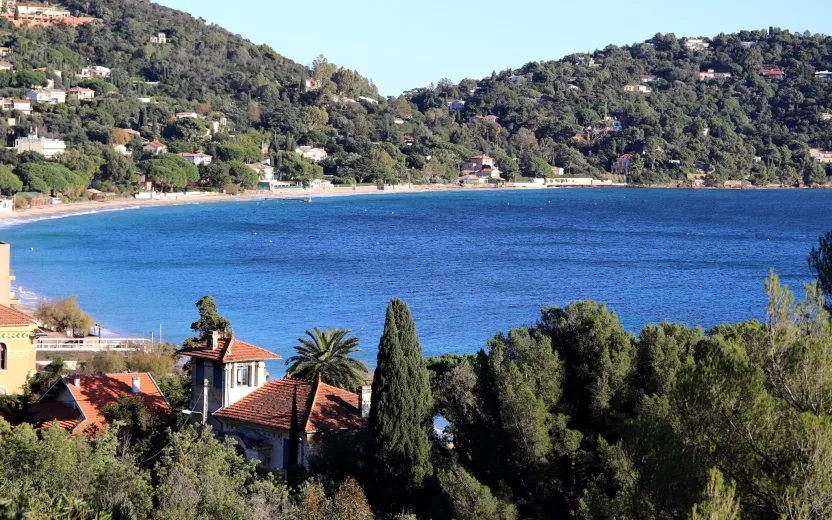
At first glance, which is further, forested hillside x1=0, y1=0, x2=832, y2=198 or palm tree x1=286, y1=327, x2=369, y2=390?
forested hillside x1=0, y1=0, x2=832, y2=198

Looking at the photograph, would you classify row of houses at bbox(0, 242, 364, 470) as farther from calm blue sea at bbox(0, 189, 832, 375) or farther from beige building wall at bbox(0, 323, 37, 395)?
calm blue sea at bbox(0, 189, 832, 375)

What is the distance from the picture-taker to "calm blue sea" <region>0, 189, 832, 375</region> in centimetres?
3669

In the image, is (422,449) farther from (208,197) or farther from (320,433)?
(208,197)

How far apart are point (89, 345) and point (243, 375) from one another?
1094 centimetres

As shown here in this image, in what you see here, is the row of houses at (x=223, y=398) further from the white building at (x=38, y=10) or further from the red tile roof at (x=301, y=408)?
the white building at (x=38, y=10)

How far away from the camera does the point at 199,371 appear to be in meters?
16.5

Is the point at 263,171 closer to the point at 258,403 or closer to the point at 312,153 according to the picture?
the point at 312,153

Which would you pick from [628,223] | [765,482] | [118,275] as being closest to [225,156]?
[628,223]

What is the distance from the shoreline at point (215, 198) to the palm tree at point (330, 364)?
51.9 meters

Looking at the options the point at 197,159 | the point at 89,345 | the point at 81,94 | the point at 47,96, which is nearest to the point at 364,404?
the point at 89,345

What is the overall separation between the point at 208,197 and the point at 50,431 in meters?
85.9

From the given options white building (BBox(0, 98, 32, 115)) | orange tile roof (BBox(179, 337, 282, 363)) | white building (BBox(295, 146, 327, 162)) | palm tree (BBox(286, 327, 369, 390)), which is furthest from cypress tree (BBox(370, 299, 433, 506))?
white building (BBox(295, 146, 327, 162))

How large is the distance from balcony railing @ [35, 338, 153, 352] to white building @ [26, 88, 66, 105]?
89.8 meters

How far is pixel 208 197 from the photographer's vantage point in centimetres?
9619
